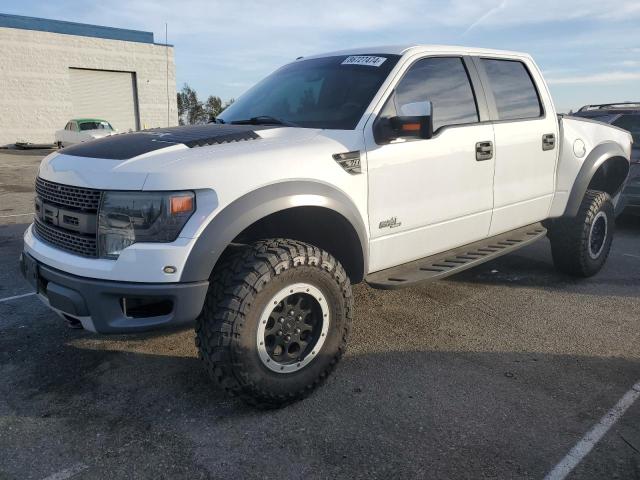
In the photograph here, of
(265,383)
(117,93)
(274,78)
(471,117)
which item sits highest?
(117,93)

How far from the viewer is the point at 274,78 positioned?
4.24 meters

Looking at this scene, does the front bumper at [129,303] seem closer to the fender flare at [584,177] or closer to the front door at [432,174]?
the front door at [432,174]

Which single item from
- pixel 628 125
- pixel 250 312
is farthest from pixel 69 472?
pixel 628 125

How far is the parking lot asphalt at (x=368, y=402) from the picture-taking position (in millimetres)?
2443

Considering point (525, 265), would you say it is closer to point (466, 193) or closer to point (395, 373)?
point (466, 193)

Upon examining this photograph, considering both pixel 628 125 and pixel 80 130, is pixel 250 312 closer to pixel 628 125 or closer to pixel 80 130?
pixel 628 125

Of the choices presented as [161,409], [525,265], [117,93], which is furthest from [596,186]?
[117,93]

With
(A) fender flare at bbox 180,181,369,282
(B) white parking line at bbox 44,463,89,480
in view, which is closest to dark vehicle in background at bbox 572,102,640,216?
(A) fender flare at bbox 180,181,369,282

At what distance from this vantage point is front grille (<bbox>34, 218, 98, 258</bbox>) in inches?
103

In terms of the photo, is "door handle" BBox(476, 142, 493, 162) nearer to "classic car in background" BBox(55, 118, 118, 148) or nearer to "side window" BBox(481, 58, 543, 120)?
"side window" BBox(481, 58, 543, 120)

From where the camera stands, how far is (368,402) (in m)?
2.95

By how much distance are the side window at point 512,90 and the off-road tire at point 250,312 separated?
2.26 meters

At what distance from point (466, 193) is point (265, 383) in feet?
6.63

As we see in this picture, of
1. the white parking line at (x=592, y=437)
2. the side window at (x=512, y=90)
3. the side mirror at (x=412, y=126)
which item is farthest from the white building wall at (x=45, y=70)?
the white parking line at (x=592, y=437)
